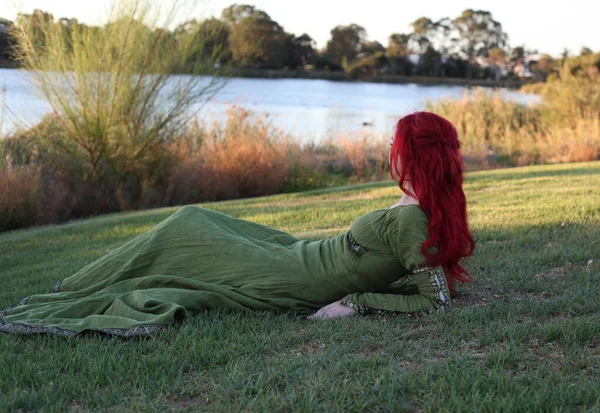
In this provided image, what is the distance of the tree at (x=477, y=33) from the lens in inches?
1678

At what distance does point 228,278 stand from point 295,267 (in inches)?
14.5

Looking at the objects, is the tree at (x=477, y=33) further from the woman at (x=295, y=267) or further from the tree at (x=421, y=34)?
the woman at (x=295, y=267)

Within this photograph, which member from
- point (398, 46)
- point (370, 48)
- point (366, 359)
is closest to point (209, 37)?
point (366, 359)

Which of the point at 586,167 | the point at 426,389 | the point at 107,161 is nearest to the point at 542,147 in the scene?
the point at 586,167

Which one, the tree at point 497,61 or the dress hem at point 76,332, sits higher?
the tree at point 497,61

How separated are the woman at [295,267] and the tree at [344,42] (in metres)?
41.2

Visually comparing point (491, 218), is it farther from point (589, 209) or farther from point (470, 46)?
point (470, 46)

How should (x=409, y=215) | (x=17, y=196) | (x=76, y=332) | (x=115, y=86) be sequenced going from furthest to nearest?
(x=115, y=86)
(x=17, y=196)
(x=409, y=215)
(x=76, y=332)

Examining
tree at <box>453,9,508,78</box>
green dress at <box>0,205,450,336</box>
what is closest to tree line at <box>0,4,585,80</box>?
tree at <box>453,9,508,78</box>

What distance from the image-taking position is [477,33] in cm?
4375

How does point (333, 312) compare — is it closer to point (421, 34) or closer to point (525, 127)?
point (525, 127)

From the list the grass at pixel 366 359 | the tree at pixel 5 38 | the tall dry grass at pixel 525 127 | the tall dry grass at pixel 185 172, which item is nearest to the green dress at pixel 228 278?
the grass at pixel 366 359

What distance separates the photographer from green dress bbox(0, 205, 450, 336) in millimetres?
3078

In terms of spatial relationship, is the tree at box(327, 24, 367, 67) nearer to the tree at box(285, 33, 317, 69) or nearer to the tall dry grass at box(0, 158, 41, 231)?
the tree at box(285, 33, 317, 69)
